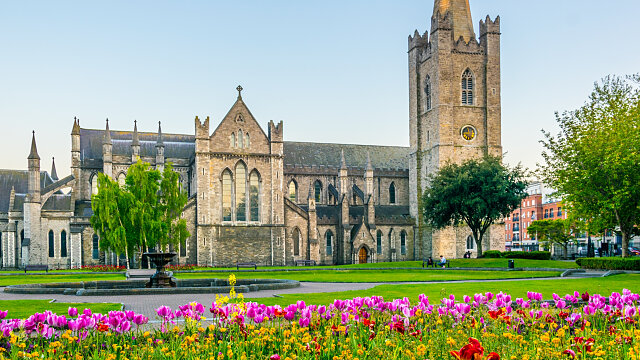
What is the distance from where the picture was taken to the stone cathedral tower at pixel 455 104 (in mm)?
68500

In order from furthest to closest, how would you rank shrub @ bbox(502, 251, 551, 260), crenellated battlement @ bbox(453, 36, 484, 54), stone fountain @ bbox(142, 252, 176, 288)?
crenellated battlement @ bbox(453, 36, 484, 54)
shrub @ bbox(502, 251, 551, 260)
stone fountain @ bbox(142, 252, 176, 288)

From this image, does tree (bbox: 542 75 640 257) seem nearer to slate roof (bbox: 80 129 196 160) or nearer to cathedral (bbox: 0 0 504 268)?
cathedral (bbox: 0 0 504 268)

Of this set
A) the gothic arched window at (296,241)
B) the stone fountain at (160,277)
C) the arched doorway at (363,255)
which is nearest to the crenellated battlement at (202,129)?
the gothic arched window at (296,241)

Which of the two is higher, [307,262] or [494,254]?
[494,254]

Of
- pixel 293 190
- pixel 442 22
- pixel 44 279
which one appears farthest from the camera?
pixel 293 190

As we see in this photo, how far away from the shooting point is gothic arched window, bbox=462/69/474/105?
7058 centimetres

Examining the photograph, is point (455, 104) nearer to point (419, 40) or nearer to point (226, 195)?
point (419, 40)

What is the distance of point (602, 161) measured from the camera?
4303 centimetres

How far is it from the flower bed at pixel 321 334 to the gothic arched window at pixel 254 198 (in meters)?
53.6

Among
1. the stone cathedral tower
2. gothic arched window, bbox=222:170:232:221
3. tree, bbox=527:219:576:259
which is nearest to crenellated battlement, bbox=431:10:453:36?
the stone cathedral tower

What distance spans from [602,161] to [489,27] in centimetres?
3244

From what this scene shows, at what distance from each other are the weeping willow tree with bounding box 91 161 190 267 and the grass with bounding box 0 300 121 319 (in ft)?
92.2

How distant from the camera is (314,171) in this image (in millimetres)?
73375

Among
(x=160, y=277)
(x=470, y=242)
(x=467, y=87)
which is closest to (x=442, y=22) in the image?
(x=467, y=87)
